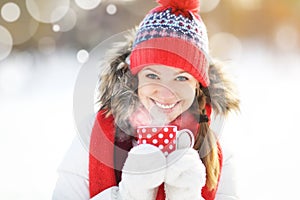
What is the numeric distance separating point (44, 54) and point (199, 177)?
3.95 m

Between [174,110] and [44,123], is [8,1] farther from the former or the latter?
[174,110]

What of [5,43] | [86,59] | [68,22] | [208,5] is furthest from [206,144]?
[208,5]

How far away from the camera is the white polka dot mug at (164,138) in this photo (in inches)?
44.8

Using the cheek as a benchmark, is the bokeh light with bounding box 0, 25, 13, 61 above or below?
above

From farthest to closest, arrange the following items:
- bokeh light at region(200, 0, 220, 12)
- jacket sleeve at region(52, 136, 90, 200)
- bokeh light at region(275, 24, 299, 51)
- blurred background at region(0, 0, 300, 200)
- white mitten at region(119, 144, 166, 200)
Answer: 1. bokeh light at region(200, 0, 220, 12)
2. bokeh light at region(275, 24, 299, 51)
3. blurred background at region(0, 0, 300, 200)
4. jacket sleeve at region(52, 136, 90, 200)
5. white mitten at region(119, 144, 166, 200)

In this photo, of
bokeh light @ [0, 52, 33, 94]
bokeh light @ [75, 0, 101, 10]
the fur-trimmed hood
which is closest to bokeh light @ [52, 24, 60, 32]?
bokeh light @ [75, 0, 101, 10]

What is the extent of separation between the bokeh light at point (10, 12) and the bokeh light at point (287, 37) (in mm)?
2582

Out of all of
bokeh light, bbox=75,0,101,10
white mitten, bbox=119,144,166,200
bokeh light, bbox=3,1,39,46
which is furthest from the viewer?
bokeh light, bbox=75,0,101,10

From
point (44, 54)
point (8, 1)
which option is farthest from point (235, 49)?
point (8, 1)

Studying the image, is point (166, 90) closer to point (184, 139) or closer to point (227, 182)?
point (184, 139)

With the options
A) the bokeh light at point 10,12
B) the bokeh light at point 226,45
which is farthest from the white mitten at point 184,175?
the bokeh light at point 10,12

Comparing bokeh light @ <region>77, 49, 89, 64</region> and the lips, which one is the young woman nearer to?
the lips

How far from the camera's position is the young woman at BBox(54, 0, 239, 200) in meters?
1.21

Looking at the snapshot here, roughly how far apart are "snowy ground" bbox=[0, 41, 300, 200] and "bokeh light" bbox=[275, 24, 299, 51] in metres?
0.95
